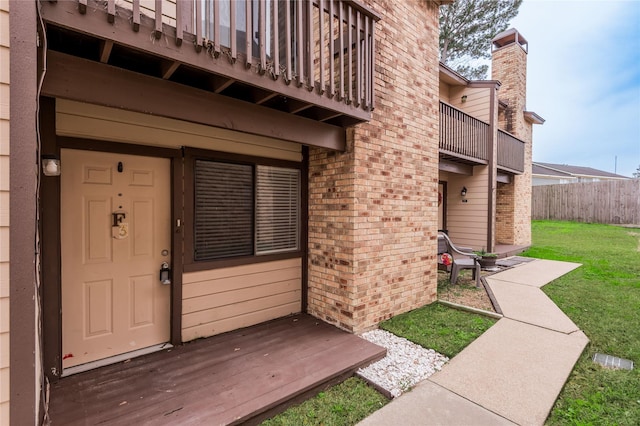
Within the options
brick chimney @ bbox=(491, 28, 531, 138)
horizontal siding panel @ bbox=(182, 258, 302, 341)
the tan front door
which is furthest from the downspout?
the tan front door

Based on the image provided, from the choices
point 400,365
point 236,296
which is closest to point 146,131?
point 236,296

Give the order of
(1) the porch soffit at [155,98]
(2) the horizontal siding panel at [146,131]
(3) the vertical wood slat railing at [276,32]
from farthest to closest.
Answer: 1. (2) the horizontal siding panel at [146,131]
2. (3) the vertical wood slat railing at [276,32]
3. (1) the porch soffit at [155,98]

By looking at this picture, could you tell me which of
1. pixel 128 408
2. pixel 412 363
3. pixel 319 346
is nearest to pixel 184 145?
pixel 128 408

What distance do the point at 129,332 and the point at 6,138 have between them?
89.0 inches

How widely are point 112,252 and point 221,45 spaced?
2.20 meters

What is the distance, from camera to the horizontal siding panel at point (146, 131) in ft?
8.82

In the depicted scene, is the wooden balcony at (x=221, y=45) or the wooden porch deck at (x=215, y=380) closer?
the wooden balcony at (x=221, y=45)

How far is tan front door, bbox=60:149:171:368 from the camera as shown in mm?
2771

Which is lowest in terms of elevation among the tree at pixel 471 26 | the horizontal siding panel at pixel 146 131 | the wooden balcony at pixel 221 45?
the horizontal siding panel at pixel 146 131

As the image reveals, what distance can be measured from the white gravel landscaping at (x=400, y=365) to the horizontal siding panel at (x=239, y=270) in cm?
132

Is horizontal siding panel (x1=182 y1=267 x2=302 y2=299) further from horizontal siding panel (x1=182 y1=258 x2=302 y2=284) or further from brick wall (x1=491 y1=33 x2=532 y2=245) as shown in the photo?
brick wall (x1=491 y1=33 x2=532 y2=245)

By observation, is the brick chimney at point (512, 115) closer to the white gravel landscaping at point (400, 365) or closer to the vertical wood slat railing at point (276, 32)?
the white gravel landscaping at point (400, 365)

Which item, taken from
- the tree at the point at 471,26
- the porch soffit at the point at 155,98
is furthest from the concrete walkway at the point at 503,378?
the tree at the point at 471,26

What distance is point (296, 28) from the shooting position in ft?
8.61
